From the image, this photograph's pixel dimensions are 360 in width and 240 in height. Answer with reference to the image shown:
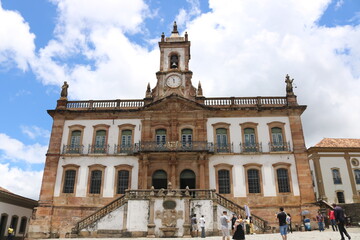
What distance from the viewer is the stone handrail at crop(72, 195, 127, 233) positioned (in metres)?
19.8

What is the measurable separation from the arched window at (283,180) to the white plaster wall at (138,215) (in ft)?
34.7

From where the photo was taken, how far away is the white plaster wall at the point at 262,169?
79.6ft

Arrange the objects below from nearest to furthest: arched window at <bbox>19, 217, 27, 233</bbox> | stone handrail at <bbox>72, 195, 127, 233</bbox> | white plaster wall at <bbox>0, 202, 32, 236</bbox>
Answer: stone handrail at <bbox>72, 195, 127, 233</bbox> → white plaster wall at <bbox>0, 202, 32, 236</bbox> → arched window at <bbox>19, 217, 27, 233</bbox>

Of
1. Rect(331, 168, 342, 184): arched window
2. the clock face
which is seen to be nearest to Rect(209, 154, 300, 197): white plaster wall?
the clock face

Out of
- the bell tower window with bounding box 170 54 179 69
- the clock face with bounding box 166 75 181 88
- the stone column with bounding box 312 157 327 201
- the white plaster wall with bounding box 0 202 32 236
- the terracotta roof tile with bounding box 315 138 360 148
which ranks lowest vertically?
the white plaster wall with bounding box 0 202 32 236

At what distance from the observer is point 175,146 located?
81.2 ft

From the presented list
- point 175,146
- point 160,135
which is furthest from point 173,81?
point 175,146

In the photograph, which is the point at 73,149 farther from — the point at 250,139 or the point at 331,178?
the point at 331,178

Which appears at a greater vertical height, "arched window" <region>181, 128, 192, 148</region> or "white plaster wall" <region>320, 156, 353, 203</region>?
"arched window" <region>181, 128, 192, 148</region>

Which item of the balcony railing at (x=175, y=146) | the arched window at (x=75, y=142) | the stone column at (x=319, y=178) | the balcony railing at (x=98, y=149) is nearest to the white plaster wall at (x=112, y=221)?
the balcony railing at (x=175, y=146)

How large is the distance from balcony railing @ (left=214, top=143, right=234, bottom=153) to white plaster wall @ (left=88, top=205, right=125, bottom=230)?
910 cm

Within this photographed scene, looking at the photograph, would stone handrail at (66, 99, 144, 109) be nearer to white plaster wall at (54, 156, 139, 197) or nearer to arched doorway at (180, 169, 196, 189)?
white plaster wall at (54, 156, 139, 197)

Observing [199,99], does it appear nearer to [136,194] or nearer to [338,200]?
[136,194]

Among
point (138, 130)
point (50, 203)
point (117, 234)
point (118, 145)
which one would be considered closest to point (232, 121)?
point (138, 130)
